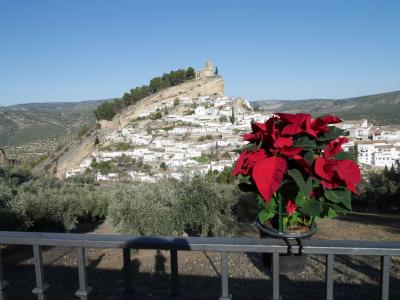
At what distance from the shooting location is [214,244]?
4.31ft

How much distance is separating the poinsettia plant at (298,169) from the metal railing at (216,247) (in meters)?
0.16

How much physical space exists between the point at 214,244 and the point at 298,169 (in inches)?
17.3

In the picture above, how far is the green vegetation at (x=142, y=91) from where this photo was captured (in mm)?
69875

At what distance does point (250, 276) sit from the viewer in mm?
5480

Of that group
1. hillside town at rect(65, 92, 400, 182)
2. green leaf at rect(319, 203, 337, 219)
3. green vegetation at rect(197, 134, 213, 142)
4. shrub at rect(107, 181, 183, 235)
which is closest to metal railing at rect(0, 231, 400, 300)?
green leaf at rect(319, 203, 337, 219)

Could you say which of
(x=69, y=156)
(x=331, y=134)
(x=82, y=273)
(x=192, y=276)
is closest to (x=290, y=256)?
(x=331, y=134)

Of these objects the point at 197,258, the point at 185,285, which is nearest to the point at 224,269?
the point at 185,285

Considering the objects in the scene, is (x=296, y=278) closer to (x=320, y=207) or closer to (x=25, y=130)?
(x=320, y=207)

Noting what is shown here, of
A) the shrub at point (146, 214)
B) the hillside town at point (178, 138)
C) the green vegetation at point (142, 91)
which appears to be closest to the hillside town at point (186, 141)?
the hillside town at point (178, 138)

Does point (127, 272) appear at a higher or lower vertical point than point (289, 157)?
lower

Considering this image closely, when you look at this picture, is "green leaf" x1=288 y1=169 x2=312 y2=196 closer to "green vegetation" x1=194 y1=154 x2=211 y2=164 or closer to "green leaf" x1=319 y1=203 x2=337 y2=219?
"green leaf" x1=319 y1=203 x2=337 y2=219

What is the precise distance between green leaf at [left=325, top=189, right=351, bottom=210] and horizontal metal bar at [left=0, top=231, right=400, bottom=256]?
0.54 ft

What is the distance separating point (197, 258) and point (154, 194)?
2085mm

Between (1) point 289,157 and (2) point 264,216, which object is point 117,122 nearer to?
(2) point 264,216
